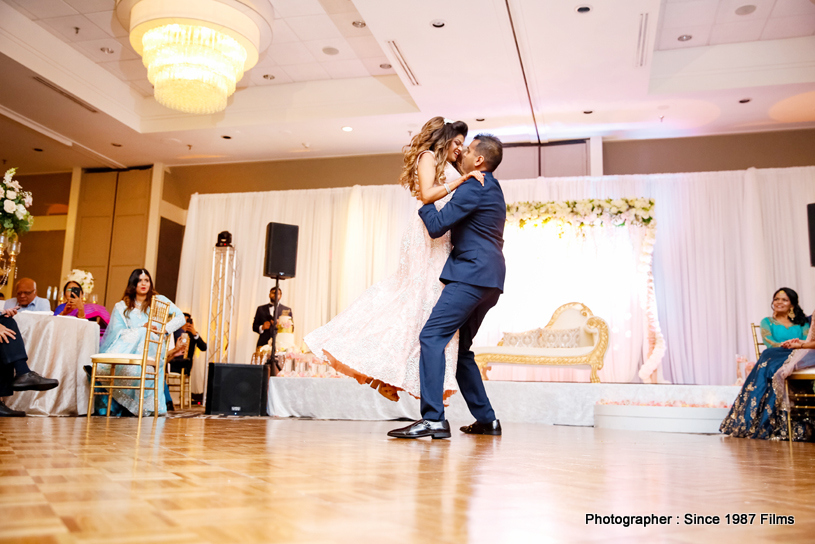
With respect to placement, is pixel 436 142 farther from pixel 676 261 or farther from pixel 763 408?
pixel 676 261

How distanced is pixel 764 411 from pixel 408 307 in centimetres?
240

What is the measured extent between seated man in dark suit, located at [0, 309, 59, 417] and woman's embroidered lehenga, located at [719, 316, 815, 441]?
167 inches

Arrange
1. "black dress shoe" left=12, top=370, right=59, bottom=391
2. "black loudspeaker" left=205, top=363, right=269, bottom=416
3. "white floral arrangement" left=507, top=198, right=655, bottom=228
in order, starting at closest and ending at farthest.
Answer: "black dress shoe" left=12, top=370, right=59, bottom=391, "black loudspeaker" left=205, top=363, right=269, bottom=416, "white floral arrangement" left=507, top=198, right=655, bottom=228

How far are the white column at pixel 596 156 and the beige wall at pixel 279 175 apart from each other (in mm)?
2810

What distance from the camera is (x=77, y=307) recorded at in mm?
5516

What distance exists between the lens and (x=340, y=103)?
8.44 meters

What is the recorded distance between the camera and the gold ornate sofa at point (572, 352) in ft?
22.3

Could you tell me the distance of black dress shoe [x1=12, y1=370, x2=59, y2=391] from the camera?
400 centimetres

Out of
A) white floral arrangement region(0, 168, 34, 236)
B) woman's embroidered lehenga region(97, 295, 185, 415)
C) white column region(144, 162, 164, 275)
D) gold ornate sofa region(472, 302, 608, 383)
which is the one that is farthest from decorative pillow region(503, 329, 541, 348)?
white column region(144, 162, 164, 275)

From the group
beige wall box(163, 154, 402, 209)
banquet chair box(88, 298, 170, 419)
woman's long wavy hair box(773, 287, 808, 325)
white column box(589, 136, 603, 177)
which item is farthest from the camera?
beige wall box(163, 154, 402, 209)

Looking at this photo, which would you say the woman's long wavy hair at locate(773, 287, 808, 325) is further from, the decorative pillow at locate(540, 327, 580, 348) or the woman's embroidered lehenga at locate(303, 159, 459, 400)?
the woman's embroidered lehenga at locate(303, 159, 459, 400)

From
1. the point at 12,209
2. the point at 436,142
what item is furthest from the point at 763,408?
the point at 12,209

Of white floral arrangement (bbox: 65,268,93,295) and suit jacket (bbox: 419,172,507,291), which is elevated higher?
white floral arrangement (bbox: 65,268,93,295)

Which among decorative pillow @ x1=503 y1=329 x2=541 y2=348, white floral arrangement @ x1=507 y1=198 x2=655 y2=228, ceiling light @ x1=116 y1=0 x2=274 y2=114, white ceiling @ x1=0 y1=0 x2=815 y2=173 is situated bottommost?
decorative pillow @ x1=503 y1=329 x2=541 y2=348
